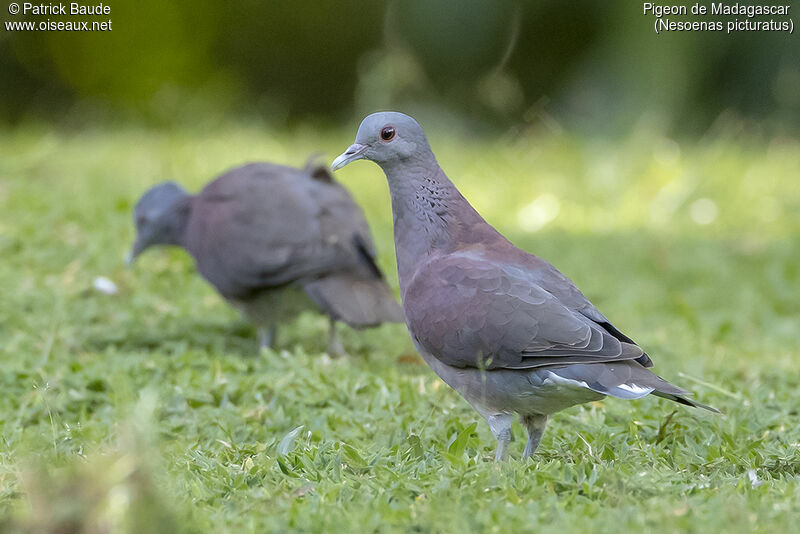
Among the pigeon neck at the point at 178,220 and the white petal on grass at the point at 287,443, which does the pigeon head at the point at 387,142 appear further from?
the pigeon neck at the point at 178,220

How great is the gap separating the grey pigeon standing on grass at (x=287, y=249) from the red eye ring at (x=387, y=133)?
151 cm

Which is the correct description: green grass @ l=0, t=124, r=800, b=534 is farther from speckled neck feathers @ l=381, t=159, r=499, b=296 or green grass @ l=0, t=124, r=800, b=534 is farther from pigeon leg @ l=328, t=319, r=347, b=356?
speckled neck feathers @ l=381, t=159, r=499, b=296

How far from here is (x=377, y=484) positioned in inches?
124

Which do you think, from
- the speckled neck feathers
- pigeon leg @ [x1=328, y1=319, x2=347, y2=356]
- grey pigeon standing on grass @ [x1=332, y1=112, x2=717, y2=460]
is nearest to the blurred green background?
pigeon leg @ [x1=328, y1=319, x2=347, y2=356]

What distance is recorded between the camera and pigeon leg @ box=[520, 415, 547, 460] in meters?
3.63

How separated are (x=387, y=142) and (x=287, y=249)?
67.1 inches

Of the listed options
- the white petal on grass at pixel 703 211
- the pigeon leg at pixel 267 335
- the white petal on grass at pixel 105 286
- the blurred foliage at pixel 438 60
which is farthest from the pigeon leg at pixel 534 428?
the blurred foliage at pixel 438 60

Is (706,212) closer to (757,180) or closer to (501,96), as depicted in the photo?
(757,180)

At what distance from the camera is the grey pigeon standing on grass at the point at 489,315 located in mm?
3350

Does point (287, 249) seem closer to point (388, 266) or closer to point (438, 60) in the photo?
point (388, 266)

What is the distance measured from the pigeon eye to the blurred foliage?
706 centimetres

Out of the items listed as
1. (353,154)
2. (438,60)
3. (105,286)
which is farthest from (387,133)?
(438,60)

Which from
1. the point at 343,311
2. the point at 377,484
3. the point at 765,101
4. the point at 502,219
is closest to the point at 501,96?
the point at 502,219

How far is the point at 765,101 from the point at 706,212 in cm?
376
